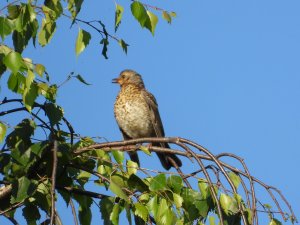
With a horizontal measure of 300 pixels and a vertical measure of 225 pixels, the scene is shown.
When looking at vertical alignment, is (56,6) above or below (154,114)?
below

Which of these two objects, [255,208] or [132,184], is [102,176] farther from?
[255,208]

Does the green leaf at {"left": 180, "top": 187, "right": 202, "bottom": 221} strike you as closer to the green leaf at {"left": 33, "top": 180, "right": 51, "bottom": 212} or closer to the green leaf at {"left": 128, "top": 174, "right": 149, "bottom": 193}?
the green leaf at {"left": 128, "top": 174, "right": 149, "bottom": 193}

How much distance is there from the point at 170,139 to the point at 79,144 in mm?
549

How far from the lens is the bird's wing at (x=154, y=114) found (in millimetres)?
8250

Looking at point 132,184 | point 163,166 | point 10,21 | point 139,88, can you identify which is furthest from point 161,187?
point 139,88

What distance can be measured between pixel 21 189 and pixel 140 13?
971mm

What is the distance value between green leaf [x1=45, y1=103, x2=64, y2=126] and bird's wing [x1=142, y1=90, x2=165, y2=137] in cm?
444

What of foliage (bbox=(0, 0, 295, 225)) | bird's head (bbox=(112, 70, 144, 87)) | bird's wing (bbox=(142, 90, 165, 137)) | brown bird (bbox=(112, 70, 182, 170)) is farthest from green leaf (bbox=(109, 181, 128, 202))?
bird's head (bbox=(112, 70, 144, 87))

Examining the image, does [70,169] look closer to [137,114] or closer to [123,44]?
[123,44]

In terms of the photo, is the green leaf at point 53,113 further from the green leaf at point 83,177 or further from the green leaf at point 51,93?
the green leaf at point 83,177

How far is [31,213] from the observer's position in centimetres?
394

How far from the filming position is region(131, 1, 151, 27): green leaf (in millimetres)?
3602

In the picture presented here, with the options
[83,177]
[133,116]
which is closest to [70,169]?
[83,177]

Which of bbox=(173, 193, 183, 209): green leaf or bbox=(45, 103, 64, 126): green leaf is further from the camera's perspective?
bbox=(45, 103, 64, 126): green leaf
